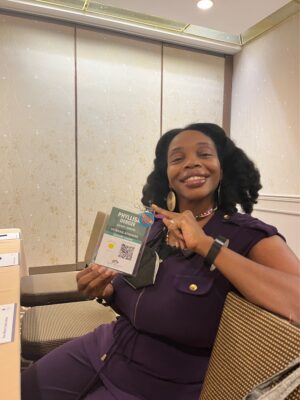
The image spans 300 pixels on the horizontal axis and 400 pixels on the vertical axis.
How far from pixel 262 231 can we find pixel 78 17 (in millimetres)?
3274

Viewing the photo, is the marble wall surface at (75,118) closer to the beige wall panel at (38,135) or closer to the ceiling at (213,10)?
the beige wall panel at (38,135)

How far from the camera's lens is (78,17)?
3.23 m

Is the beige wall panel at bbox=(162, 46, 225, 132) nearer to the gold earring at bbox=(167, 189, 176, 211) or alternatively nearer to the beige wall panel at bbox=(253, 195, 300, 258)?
the beige wall panel at bbox=(253, 195, 300, 258)

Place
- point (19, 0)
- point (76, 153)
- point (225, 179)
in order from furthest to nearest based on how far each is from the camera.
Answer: point (76, 153) → point (19, 0) → point (225, 179)

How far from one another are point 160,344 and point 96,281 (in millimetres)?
265

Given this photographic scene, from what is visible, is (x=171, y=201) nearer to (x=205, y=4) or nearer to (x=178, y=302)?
(x=178, y=302)

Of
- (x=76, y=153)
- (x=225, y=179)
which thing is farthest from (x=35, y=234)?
(x=225, y=179)

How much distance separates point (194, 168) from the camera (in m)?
1.08

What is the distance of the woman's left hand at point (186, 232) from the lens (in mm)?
815

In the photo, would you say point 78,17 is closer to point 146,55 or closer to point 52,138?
point 146,55

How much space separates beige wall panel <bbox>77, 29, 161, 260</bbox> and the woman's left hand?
2.70m

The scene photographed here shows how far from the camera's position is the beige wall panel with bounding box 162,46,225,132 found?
3756 mm

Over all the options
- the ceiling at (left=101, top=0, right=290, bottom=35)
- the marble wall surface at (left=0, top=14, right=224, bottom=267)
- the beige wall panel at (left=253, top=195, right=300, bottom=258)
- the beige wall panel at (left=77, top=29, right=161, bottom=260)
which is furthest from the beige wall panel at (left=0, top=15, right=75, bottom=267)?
the beige wall panel at (left=253, top=195, right=300, bottom=258)

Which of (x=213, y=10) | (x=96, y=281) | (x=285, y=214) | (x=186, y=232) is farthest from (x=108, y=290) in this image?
(x=213, y=10)
